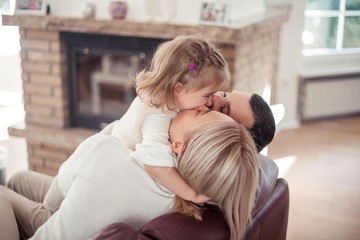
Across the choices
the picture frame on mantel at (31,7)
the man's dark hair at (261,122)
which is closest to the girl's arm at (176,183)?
the man's dark hair at (261,122)

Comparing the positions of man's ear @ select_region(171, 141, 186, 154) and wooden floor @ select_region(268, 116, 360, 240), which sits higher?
man's ear @ select_region(171, 141, 186, 154)

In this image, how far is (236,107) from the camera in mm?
1320

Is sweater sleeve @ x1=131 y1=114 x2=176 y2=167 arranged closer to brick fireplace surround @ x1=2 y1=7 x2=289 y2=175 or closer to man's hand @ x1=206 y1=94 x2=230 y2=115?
man's hand @ x1=206 y1=94 x2=230 y2=115

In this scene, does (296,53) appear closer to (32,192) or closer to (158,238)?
(32,192)

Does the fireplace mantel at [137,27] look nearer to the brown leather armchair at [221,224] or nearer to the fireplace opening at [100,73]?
the fireplace opening at [100,73]

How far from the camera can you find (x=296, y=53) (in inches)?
162

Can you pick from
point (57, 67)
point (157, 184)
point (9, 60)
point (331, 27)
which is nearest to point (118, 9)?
point (57, 67)

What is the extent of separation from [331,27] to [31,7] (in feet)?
8.86

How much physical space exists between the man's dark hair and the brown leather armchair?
88 millimetres

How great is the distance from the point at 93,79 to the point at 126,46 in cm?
43

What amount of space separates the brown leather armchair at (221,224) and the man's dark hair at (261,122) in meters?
0.09

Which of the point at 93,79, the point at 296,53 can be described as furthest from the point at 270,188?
the point at 296,53

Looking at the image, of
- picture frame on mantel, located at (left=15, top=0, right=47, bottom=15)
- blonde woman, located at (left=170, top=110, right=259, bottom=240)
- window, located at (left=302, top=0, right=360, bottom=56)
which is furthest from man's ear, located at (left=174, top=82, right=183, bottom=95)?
window, located at (left=302, top=0, right=360, bottom=56)

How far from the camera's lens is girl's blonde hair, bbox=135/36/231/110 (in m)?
1.16
